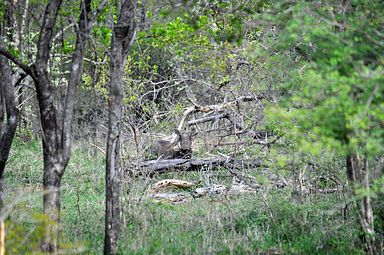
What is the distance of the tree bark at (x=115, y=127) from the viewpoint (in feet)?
23.9

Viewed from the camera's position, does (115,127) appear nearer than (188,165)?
Yes

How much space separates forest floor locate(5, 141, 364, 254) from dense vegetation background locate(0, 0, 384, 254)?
0.03m

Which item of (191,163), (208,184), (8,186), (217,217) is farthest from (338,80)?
(8,186)

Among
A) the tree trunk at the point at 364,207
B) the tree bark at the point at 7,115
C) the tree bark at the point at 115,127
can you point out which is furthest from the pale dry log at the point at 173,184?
the tree trunk at the point at 364,207

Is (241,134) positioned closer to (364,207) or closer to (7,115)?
(7,115)

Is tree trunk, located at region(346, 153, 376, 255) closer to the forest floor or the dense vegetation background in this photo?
the dense vegetation background

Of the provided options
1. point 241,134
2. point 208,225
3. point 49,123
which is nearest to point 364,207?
point 208,225

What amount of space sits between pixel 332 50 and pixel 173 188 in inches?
309

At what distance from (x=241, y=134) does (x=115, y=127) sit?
582cm

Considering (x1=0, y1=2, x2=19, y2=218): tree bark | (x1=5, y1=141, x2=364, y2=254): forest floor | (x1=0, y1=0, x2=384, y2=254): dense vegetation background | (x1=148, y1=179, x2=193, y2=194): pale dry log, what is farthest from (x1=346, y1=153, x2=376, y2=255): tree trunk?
(x1=148, y1=179, x2=193, y2=194): pale dry log

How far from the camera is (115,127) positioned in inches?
288

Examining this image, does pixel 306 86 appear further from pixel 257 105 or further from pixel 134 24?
pixel 257 105

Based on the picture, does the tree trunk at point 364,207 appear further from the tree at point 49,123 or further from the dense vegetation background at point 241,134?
the tree at point 49,123

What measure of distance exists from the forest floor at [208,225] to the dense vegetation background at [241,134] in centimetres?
3
